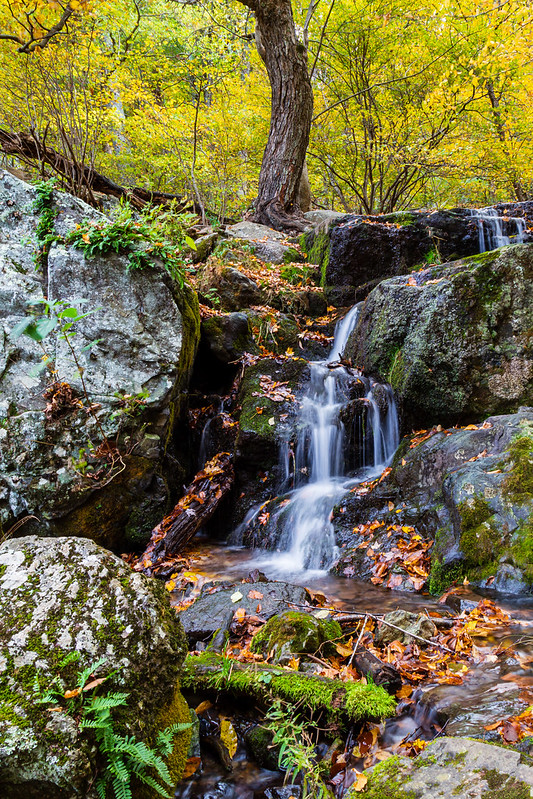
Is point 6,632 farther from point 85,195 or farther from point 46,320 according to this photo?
point 85,195

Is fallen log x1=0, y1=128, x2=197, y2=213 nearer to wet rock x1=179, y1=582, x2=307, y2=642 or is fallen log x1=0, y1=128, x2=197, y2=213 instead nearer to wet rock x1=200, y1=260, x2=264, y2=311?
wet rock x1=200, y1=260, x2=264, y2=311

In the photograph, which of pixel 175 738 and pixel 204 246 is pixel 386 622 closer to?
pixel 175 738

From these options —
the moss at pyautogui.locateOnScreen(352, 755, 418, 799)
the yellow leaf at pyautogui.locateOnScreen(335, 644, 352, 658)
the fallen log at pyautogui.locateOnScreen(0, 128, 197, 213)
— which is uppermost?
the fallen log at pyautogui.locateOnScreen(0, 128, 197, 213)

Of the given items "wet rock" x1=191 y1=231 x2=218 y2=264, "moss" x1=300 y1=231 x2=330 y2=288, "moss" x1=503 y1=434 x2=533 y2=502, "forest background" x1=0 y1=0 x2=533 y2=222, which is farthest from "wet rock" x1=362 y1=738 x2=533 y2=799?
"forest background" x1=0 y1=0 x2=533 y2=222

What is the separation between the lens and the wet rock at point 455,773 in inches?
52.2

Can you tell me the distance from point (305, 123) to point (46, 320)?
11.4 meters

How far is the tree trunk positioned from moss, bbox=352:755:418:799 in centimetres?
1142

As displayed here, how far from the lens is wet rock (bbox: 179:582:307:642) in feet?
10.3

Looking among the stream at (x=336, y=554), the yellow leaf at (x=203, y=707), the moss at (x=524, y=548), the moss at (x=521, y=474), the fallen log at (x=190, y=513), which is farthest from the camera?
the fallen log at (x=190, y=513)

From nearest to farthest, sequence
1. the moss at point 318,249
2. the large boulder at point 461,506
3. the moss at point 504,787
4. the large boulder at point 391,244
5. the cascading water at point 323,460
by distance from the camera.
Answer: the moss at point 504,787, the large boulder at point 461,506, the cascading water at point 323,460, the large boulder at point 391,244, the moss at point 318,249

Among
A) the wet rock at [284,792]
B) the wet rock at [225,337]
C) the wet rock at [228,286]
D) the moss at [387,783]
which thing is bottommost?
the wet rock at [284,792]

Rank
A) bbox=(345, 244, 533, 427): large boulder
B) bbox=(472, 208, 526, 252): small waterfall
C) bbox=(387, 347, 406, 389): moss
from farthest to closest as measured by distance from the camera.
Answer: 1. bbox=(472, 208, 526, 252): small waterfall
2. bbox=(387, 347, 406, 389): moss
3. bbox=(345, 244, 533, 427): large boulder

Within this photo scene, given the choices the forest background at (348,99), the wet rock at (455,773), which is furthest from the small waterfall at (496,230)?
the wet rock at (455,773)

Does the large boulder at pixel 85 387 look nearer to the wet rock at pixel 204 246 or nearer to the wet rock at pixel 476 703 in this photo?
the wet rock at pixel 204 246
